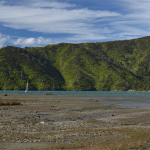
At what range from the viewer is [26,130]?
19.6 meters

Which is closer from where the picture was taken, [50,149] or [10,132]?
[50,149]

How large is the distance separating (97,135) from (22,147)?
270 inches

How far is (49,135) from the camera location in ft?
58.1

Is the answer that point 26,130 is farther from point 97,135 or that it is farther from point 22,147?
point 97,135

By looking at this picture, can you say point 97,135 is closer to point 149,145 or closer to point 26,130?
point 149,145

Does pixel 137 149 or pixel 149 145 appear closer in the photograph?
pixel 137 149

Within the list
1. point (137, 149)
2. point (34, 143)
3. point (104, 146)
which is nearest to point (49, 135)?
point (34, 143)

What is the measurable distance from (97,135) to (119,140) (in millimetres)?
2278

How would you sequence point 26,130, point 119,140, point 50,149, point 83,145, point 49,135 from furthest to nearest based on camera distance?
point 26,130
point 49,135
point 119,140
point 83,145
point 50,149

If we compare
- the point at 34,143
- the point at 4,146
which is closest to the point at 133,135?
the point at 34,143

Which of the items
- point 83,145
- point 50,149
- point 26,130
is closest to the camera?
point 50,149

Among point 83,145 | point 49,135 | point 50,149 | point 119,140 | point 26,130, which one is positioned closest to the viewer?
point 50,149

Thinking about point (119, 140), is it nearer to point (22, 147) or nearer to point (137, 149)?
point (137, 149)

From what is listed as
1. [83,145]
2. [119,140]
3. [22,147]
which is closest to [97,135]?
[119,140]
